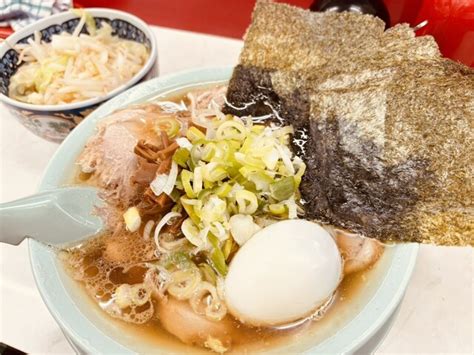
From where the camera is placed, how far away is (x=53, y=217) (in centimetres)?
111

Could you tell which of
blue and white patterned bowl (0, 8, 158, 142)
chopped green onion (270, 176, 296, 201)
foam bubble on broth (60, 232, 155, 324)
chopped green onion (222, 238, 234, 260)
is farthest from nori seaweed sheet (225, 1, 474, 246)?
blue and white patterned bowl (0, 8, 158, 142)

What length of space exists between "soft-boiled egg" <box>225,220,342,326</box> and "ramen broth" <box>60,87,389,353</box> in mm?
26

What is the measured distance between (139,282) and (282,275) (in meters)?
0.35

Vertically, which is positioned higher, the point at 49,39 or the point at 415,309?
the point at 49,39

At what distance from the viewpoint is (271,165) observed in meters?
1.12

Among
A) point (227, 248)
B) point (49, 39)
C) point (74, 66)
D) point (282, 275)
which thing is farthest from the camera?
point (49, 39)

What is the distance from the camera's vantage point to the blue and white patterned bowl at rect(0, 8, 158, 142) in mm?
1462

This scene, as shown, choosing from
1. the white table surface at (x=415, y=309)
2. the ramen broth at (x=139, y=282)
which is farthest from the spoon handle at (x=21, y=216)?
the white table surface at (x=415, y=309)

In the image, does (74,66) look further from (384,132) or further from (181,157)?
(384,132)

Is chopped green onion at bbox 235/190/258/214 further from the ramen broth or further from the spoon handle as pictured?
the spoon handle

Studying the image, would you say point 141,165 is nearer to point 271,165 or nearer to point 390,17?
point 271,165

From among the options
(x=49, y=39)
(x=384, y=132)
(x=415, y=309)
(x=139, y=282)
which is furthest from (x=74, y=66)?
(x=415, y=309)

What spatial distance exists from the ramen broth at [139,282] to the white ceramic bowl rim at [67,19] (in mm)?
467

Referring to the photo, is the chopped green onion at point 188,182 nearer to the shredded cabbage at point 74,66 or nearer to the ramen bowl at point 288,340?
the ramen bowl at point 288,340
